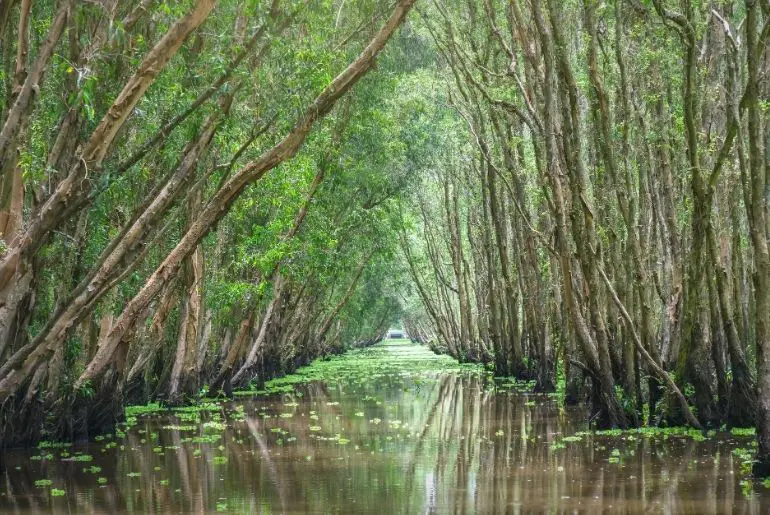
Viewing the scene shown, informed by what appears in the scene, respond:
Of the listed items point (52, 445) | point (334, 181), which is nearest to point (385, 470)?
point (52, 445)

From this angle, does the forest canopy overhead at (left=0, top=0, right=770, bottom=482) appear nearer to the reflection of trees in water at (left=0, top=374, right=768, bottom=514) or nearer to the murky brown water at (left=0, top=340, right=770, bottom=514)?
the murky brown water at (left=0, top=340, right=770, bottom=514)

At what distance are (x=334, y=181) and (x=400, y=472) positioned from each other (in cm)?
1507

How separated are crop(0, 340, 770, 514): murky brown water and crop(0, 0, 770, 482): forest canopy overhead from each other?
0.99 meters

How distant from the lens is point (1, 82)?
11.8 metres

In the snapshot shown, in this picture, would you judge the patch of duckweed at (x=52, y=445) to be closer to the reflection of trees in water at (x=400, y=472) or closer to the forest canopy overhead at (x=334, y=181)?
the forest canopy overhead at (x=334, y=181)

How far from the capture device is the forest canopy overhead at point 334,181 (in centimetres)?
1070

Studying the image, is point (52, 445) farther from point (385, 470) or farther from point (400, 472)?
A: point (400, 472)

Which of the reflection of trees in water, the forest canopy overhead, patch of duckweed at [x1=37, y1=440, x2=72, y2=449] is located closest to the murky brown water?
the reflection of trees in water

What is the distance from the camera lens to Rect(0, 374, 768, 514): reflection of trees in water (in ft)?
31.7

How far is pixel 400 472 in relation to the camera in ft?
38.5

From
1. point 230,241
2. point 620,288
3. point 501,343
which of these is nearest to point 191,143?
point 620,288

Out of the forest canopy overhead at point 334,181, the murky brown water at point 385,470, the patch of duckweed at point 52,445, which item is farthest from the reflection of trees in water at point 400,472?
the forest canopy overhead at point 334,181

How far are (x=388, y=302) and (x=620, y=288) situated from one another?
5641 cm

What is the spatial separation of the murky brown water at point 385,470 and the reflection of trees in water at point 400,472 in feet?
0.07
